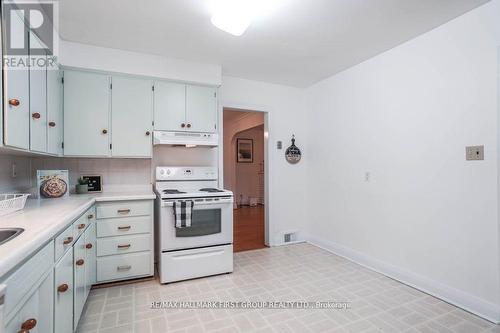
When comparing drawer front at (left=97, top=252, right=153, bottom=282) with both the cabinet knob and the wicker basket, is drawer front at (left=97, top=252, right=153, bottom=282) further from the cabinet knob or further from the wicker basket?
the cabinet knob

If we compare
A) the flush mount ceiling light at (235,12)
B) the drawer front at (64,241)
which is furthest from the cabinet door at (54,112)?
the flush mount ceiling light at (235,12)

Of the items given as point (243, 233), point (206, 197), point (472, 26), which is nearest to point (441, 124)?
point (472, 26)

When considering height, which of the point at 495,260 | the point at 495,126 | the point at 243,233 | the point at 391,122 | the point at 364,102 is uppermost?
the point at 364,102

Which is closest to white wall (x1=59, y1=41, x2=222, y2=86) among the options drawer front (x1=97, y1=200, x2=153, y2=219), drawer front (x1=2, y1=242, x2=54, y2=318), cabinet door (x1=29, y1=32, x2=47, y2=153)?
cabinet door (x1=29, y1=32, x2=47, y2=153)

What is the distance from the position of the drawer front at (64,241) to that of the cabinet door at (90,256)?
1.53ft

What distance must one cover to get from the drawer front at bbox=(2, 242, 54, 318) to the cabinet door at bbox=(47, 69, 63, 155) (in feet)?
4.43

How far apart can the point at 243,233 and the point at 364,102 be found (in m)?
2.83

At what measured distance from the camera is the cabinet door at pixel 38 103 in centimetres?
176

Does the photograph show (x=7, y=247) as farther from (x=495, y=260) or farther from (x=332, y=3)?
(x=495, y=260)

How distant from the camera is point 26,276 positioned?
3.14ft

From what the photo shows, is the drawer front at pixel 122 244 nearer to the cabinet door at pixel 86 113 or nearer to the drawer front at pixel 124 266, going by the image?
the drawer front at pixel 124 266

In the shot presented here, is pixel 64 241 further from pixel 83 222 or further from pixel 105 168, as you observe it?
pixel 105 168

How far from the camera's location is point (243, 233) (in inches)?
175

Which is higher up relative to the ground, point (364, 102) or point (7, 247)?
point (364, 102)
